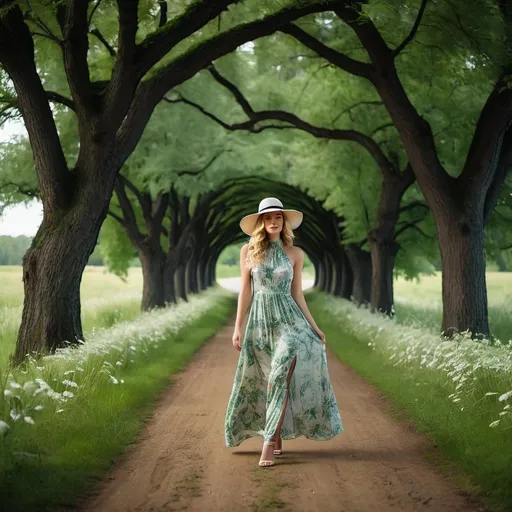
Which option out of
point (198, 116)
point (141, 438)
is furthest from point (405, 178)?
point (141, 438)

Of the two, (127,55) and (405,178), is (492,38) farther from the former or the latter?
(405,178)

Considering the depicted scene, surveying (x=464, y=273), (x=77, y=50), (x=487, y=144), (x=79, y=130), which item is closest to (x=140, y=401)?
(x=79, y=130)

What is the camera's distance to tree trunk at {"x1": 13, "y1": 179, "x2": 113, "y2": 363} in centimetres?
1091

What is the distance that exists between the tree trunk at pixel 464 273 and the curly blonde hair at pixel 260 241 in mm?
7045

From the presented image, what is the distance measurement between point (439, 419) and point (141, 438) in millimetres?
3099

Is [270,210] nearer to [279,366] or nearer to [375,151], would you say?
[279,366]

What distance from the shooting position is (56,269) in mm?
10898

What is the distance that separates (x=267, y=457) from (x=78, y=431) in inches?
75.7

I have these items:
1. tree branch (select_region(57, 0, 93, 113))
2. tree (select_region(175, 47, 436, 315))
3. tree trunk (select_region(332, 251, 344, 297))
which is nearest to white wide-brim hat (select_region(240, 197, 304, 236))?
tree branch (select_region(57, 0, 93, 113))

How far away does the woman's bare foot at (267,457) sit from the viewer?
6.32 meters

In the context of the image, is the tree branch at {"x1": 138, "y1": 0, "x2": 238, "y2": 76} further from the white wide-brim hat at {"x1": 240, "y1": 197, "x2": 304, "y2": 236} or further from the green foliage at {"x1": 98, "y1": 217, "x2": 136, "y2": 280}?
the green foliage at {"x1": 98, "y1": 217, "x2": 136, "y2": 280}

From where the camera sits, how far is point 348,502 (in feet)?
17.2

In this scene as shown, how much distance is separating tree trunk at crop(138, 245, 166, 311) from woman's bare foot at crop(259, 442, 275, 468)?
1878 cm

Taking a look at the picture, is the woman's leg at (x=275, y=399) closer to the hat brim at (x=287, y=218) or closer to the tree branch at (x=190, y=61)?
the hat brim at (x=287, y=218)
